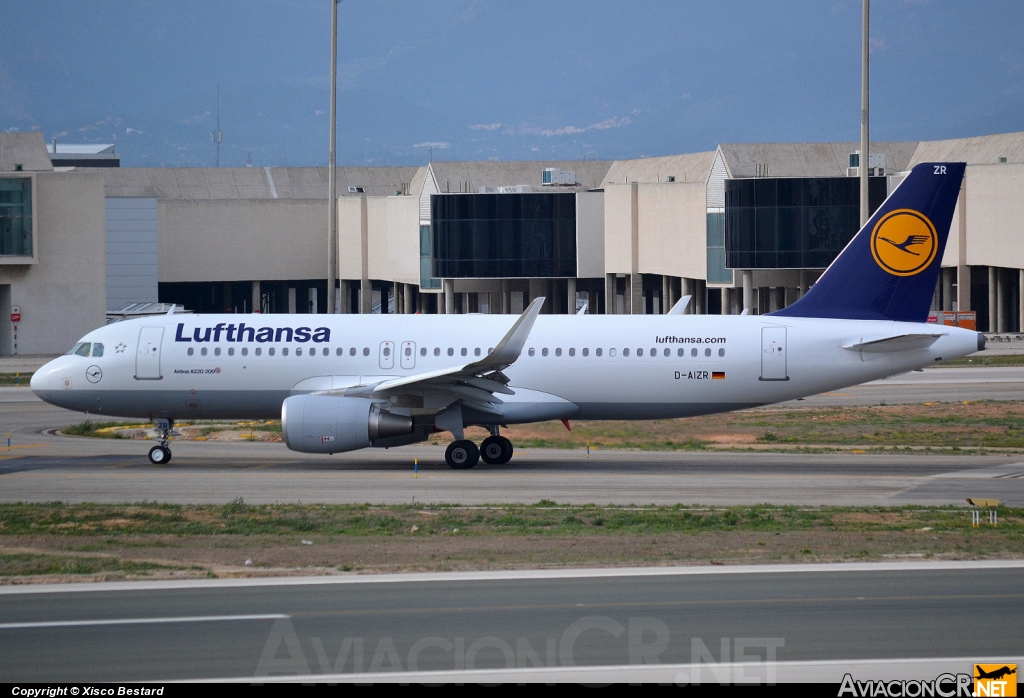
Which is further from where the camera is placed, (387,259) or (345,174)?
(345,174)

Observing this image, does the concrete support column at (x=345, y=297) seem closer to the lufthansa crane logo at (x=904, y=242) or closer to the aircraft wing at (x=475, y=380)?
the aircraft wing at (x=475, y=380)

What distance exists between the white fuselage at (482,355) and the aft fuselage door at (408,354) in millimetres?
40

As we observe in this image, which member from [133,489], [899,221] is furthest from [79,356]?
[899,221]

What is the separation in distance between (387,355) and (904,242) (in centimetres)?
1377

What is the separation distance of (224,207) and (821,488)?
83.2 metres

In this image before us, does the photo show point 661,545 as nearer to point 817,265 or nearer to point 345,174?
point 817,265

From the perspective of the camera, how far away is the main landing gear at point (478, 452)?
99.5 ft

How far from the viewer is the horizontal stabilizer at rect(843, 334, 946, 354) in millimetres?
29484

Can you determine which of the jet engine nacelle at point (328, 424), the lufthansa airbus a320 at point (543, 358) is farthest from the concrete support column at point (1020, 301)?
the jet engine nacelle at point (328, 424)

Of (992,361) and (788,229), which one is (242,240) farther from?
(992,361)

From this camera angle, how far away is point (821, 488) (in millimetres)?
27375

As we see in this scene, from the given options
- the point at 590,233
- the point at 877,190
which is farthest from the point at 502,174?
the point at 877,190

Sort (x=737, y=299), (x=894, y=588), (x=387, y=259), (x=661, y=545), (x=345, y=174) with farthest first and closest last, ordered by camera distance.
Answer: (x=345, y=174)
(x=387, y=259)
(x=737, y=299)
(x=661, y=545)
(x=894, y=588)

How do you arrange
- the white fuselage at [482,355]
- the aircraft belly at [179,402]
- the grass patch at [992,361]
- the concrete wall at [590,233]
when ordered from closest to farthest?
the white fuselage at [482,355] → the aircraft belly at [179,402] → the grass patch at [992,361] → the concrete wall at [590,233]
